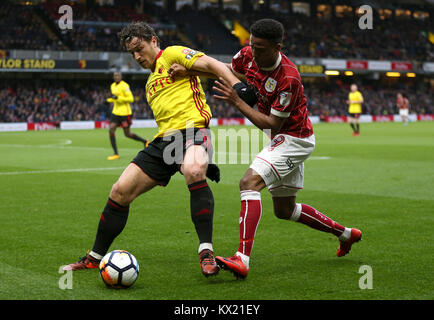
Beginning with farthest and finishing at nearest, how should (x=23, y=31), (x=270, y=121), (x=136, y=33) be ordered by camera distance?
(x=23, y=31)
(x=136, y=33)
(x=270, y=121)

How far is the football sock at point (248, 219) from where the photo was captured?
5.23 metres

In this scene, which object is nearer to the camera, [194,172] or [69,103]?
[194,172]

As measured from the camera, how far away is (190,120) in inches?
225

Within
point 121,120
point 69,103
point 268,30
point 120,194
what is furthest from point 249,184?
point 69,103

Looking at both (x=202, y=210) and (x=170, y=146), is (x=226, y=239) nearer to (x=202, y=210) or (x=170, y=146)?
(x=202, y=210)

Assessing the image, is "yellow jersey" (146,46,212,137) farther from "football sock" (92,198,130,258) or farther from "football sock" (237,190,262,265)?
"football sock" (237,190,262,265)

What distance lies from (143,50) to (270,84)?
1.24m

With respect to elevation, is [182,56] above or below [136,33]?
below

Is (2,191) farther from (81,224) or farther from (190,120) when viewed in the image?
(190,120)

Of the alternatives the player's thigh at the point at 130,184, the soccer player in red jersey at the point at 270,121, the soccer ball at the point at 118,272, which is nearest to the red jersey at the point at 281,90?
the soccer player in red jersey at the point at 270,121

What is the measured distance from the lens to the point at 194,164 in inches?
216

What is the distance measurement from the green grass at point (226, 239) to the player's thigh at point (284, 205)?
43 centimetres

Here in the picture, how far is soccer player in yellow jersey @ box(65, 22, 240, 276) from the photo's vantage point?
547 centimetres
